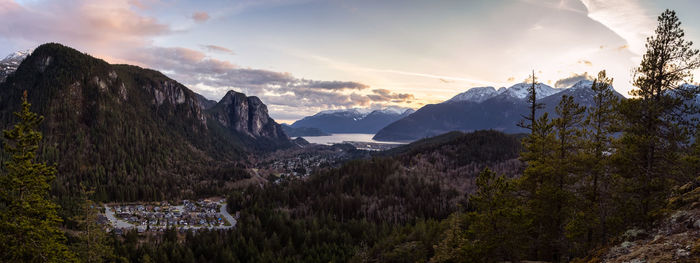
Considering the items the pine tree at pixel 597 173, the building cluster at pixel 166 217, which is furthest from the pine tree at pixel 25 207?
the building cluster at pixel 166 217

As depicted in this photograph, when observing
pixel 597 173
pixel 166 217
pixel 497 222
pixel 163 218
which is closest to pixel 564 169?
pixel 597 173

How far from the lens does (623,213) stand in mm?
A: 26031

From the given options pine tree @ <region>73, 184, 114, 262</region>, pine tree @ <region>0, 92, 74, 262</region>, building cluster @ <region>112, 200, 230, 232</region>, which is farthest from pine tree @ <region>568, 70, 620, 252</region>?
building cluster @ <region>112, 200, 230, 232</region>

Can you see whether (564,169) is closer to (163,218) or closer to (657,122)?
(657,122)

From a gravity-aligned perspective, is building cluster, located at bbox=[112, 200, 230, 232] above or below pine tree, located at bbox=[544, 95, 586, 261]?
below

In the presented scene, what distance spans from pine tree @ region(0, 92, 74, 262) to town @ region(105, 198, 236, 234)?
14661cm

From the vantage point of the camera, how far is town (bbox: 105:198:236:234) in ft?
532

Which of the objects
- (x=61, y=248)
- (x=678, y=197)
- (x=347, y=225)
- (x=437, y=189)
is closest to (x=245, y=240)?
(x=347, y=225)

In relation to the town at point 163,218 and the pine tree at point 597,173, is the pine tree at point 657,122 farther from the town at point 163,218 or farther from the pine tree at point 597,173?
the town at point 163,218

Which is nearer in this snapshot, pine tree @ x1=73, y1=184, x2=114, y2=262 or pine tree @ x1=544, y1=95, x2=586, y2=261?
pine tree @ x1=544, y1=95, x2=586, y2=261

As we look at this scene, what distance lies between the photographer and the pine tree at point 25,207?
24.5 m

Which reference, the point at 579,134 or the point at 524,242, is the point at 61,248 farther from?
the point at 579,134

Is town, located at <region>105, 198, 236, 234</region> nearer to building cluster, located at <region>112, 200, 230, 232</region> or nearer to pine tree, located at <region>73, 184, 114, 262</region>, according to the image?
building cluster, located at <region>112, 200, 230, 232</region>

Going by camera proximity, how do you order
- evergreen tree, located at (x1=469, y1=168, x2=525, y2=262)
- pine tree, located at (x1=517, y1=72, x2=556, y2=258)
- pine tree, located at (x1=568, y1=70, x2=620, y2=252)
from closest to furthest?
pine tree, located at (x1=568, y1=70, x2=620, y2=252) → evergreen tree, located at (x1=469, y1=168, x2=525, y2=262) → pine tree, located at (x1=517, y1=72, x2=556, y2=258)
